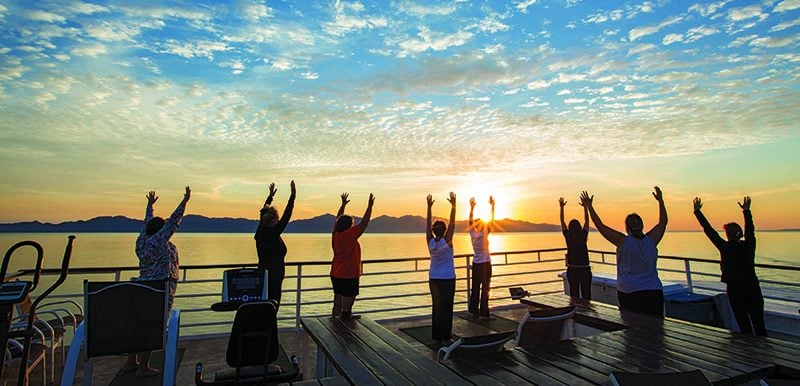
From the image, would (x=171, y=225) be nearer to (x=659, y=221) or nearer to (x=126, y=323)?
(x=126, y=323)

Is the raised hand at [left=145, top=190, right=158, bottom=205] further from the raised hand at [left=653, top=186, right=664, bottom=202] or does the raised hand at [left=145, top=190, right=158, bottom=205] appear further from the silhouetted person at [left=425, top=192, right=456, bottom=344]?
the raised hand at [left=653, top=186, right=664, bottom=202]

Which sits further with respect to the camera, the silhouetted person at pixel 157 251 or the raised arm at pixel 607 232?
the silhouetted person at pixel 157 251

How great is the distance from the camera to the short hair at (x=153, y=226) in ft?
11.4

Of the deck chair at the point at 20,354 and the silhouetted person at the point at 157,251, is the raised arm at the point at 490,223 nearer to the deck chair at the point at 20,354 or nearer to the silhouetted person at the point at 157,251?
the silhouetted person at the point at 157,251

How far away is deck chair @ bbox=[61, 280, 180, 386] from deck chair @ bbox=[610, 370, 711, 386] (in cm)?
249

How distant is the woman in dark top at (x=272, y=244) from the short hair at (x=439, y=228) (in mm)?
1638

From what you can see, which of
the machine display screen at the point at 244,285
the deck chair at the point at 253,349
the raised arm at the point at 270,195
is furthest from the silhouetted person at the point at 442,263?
the deck chair at the point at 253,349

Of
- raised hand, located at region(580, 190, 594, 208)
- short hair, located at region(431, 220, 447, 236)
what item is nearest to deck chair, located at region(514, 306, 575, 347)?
raised hand, located at region(580, 190, 594, 208)

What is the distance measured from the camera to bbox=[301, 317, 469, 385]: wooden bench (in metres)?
1.91

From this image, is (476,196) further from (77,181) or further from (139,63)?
(77,181)

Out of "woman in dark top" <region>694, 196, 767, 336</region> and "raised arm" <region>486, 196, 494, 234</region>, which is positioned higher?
"raised arm" <region>486, 196, 494, 234</region>

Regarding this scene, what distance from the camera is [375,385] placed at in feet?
6.02

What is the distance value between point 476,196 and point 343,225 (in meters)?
2.17

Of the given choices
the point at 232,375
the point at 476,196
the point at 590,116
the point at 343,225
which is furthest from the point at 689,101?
the point at 232,375
